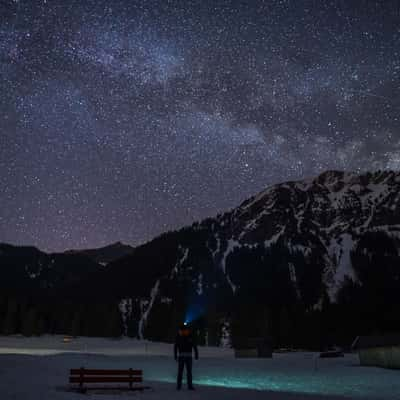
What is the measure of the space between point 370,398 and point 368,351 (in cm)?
2421

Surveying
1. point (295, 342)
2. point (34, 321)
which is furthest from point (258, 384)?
point (34, 321)

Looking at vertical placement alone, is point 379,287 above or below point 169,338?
above

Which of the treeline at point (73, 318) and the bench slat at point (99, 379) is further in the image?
the treeline at point (73, 318)

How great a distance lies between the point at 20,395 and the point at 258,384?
43.2 ft

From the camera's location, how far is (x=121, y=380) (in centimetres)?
1973

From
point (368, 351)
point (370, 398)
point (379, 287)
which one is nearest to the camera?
point (370, 398)

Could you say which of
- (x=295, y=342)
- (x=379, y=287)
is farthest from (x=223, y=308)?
(x=295, y=342)

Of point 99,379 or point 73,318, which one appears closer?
point 99,379

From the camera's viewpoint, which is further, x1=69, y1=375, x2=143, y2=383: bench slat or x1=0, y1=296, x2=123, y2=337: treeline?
x1=0, y1=296, x2=123, y2=337: treeline

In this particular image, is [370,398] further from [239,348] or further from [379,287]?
[379,287]

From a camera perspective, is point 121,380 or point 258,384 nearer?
point 121,380

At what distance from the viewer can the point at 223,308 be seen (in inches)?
7830

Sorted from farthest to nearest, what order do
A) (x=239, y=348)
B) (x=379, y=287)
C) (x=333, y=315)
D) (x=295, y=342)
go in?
1. (x=379, y=287)
2. (x=333, y=315)
3. (x=295, y=342)
4. (x=239, y=348)

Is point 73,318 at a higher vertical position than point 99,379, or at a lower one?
lower
